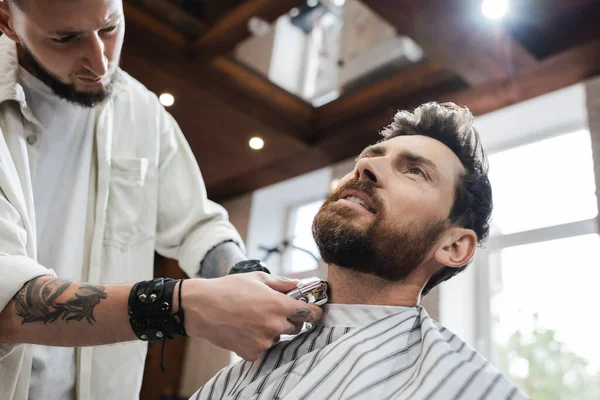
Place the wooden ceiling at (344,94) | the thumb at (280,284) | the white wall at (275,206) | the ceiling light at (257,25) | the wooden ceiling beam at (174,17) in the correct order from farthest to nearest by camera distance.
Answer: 1. the white wall at (275,206)
2. the wooden ceiling beam at (174,17)
3. the ceiling light at (257,25)
4. the wooden ceiling at (344,94)
5. the thumb at (280,284)

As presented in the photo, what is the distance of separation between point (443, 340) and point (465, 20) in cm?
222

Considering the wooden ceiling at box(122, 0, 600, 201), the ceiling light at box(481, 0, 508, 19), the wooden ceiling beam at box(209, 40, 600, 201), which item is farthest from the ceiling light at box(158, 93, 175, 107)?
the ceiling light at box(481, 0, 508, 19)

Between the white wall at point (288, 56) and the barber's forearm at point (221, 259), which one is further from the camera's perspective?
the white wall at point (288, 56)

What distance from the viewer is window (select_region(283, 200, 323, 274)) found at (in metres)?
5.81

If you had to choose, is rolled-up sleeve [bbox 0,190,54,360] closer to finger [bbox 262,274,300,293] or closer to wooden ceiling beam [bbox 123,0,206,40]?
finger [bbox 262,274,300,293]

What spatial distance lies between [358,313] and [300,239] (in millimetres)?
4548

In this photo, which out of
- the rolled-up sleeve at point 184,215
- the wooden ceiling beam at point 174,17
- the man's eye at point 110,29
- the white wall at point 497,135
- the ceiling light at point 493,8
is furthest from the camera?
the white wall at point 497,135

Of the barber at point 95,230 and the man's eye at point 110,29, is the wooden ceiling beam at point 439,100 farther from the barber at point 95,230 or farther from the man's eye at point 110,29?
the man's eye at point 110,29

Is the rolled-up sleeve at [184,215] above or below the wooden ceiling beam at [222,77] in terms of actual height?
below

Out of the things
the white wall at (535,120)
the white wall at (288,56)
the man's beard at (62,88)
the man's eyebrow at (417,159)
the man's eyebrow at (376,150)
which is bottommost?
the man's eyebrow at (417,159)

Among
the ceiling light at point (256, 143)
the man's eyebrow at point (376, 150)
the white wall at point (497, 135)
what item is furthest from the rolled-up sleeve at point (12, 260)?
the ceiling light at point (256, 143)

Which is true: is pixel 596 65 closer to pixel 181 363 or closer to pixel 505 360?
pixel 505 360

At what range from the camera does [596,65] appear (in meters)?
3.31

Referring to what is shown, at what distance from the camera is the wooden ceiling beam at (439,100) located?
3340mm
